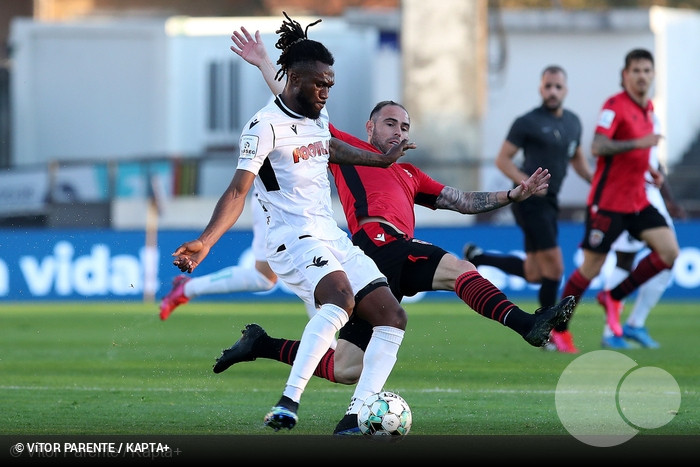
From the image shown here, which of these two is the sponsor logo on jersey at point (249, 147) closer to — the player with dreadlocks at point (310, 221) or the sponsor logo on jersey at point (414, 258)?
the player with dreadlocks at point (310, 221)

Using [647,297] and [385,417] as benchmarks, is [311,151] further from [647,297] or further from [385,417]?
[647,297]

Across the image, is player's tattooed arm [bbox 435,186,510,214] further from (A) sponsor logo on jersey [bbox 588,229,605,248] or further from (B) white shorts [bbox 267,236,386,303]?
(A) sponsor logo on jersey [bbox 588,229,605,248]

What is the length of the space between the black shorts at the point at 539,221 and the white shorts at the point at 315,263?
4861 mm

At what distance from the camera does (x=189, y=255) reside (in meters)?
6.53

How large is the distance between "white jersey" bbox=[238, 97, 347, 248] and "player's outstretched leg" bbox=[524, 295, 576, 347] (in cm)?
113

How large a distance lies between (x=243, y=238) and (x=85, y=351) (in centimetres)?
693

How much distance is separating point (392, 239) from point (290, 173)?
3.07 ft

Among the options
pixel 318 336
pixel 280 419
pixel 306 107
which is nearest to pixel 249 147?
pixel 306 107

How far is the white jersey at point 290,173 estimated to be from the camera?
23.3 feet

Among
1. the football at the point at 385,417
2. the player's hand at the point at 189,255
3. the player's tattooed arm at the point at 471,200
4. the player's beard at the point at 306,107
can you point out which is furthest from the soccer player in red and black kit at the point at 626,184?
the player's hand at the point at 189,255

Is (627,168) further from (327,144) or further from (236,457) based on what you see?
(236,457)

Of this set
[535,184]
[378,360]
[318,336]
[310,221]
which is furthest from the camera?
[535,184]

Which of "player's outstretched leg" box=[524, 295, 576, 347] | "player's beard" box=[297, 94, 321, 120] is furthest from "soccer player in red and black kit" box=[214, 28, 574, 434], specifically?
"player's beard" box=[297, 94, 321, 120]

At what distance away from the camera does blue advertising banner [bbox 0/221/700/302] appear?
733 inches
